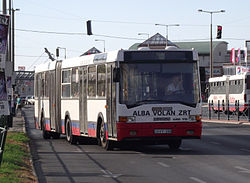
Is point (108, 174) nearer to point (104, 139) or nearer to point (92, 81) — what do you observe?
point (104, 139)

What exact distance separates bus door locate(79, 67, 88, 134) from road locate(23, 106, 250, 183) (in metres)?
0.68

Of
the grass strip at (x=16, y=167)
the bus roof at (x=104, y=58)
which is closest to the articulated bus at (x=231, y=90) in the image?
the bus roof at (x=104, y=58)

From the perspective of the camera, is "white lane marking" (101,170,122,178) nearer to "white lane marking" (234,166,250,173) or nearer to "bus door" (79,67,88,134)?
"white lane marking" (234,166,250,173)

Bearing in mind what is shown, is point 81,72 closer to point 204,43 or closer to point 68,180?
point 68,180

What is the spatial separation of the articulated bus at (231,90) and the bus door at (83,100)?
82.6 ft

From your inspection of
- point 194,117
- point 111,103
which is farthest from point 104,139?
point 194,117

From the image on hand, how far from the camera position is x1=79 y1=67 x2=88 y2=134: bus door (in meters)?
22.7

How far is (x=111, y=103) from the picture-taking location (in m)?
19.9

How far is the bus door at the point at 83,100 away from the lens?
22.7 m

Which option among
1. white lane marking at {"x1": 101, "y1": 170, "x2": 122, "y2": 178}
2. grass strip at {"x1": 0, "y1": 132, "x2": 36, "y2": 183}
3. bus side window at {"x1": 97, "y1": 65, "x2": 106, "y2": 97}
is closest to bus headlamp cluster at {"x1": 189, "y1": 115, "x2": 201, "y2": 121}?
bus side window at {"x1": 97, "y1": 65, "x2": 106, "y2": 97}

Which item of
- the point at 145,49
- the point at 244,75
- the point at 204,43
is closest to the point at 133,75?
the point at 145,49

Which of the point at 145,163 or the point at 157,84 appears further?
the point at 157,84

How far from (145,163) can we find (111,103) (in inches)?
132

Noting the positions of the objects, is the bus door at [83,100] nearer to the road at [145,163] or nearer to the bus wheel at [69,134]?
the road at [145,163]
